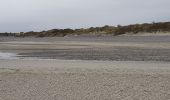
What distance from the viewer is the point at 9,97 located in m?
8.57

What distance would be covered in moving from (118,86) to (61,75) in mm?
2758

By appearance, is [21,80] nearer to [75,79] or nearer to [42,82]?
[42,82]

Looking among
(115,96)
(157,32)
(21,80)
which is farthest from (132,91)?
(157,32)

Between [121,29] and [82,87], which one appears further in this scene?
[121,29]

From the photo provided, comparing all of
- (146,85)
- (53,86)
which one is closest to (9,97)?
(53,86)

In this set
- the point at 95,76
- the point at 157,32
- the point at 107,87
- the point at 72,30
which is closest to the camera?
the point at 107,87

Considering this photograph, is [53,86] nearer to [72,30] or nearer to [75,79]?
[75,79]

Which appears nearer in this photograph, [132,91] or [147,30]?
[132,91]

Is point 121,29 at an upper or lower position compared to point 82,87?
upper

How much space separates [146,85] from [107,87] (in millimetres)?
1014

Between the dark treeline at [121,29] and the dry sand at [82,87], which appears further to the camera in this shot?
the dark treeline at [121,29]

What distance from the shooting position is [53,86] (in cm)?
993

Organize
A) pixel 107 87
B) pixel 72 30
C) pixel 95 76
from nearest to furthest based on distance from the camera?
pixel 107 87, pixel 95 76, pixel 72 30

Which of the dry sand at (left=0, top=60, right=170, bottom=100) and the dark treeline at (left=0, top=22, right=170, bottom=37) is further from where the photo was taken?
the dark treeline at (left=0, top=22, right=170, bottom=37)
